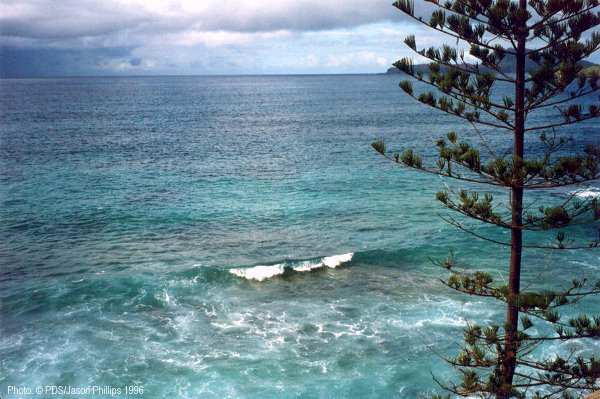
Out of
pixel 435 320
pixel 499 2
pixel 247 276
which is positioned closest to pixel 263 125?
pixel 247 276

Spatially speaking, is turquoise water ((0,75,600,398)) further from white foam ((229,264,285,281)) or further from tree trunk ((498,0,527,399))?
tree trunk ((498,0,527,399))

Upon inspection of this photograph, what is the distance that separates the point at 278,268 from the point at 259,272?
1.08 metres

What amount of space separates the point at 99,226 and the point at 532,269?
87.6ft

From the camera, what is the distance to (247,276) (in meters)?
28.2

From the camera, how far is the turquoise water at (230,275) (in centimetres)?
1983

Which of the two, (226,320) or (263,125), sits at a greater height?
(263,125)

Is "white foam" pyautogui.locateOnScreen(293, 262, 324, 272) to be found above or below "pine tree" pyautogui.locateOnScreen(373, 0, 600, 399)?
below

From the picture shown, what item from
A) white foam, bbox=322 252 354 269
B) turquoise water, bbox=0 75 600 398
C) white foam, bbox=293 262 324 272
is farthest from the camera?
white foam, bbox=322 252 354 269

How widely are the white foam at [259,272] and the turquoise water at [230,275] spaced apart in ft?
1.12

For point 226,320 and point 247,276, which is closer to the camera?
point 226,320

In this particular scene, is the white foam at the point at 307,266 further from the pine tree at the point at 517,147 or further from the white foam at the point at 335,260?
the pine tree at the point at 517,147

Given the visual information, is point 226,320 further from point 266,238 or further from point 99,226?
point 99,226

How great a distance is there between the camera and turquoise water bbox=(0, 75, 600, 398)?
19828 mm

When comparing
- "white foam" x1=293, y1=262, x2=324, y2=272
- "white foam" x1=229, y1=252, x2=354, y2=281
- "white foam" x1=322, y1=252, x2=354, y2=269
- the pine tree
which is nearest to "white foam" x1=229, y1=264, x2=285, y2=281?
"white foam" x1=229, y1=252, x2=354, y2=281
